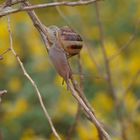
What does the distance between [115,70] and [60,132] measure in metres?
0.53

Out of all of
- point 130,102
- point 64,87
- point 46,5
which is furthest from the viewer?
point 130,102

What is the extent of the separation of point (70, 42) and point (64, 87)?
152 cm

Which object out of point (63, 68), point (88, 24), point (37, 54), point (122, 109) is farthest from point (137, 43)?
point (63, 68)

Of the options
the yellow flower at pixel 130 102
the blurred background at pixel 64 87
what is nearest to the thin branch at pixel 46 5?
the blurred background at pixel 64 87

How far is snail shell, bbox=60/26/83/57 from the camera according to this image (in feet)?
2.96

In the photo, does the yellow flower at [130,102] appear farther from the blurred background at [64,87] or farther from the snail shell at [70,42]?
the snail shell at [70,42]

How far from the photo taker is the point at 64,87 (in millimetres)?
2420

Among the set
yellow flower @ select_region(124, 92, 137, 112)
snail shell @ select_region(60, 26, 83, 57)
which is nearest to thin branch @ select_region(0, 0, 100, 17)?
snail shell @ select_region(60, 26, 83, 57)

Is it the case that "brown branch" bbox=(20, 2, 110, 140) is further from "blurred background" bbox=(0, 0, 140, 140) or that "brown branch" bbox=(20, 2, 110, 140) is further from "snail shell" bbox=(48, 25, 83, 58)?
"blurred background" bbox=(0, 0, 140, 140)

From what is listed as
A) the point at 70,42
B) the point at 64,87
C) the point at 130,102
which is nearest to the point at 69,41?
the point at 70,42

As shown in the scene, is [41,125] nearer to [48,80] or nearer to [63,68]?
[48,80]

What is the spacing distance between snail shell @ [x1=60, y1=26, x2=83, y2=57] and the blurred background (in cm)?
114

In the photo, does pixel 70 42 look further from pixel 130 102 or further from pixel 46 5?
pixel 130 102

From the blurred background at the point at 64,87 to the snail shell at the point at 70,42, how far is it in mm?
1144
